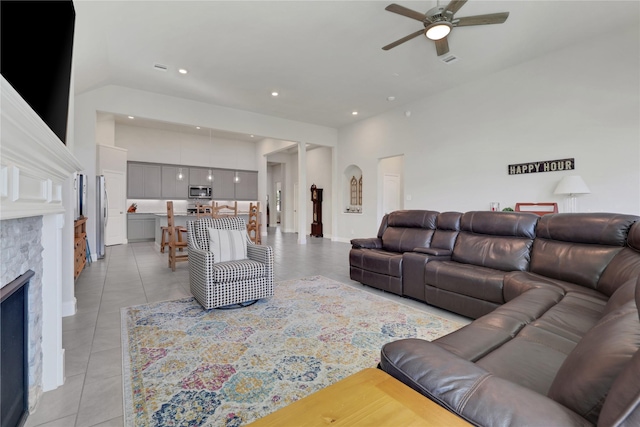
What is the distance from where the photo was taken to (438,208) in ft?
20.4

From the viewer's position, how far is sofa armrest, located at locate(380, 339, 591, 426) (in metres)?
0.73

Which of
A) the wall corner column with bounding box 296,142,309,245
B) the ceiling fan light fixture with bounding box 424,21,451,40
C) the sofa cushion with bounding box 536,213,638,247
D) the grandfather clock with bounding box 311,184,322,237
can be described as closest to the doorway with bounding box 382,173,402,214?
the wall corner column with bounding box 296,142,309,245

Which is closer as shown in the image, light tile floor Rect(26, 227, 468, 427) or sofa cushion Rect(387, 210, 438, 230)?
light tile floor Rect(26, 227, 468, 427)

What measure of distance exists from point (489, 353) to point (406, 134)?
20.5 ft

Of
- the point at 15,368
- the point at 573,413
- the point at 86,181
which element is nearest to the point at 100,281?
the point at 86,181

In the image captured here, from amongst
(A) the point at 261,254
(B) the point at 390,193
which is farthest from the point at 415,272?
(B) the point at 390,193

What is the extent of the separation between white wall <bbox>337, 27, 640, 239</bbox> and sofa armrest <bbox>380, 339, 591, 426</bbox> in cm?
480

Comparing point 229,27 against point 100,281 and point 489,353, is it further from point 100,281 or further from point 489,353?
point 489,353

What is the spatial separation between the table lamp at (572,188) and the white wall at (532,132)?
0.14 meters

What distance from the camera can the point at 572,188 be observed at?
4.14 metres

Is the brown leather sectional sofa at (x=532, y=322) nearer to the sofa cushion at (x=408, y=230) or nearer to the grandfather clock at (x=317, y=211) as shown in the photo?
the sofa cushion at (x=408, y=230)

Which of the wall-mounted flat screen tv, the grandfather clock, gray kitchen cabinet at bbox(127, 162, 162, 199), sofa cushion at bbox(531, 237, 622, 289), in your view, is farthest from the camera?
the grandfather clock

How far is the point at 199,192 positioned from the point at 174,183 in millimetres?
783

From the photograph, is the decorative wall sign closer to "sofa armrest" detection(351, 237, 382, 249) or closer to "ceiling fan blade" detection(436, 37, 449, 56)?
"ceiling fan blade" detection(436, 37, 449, 56)
